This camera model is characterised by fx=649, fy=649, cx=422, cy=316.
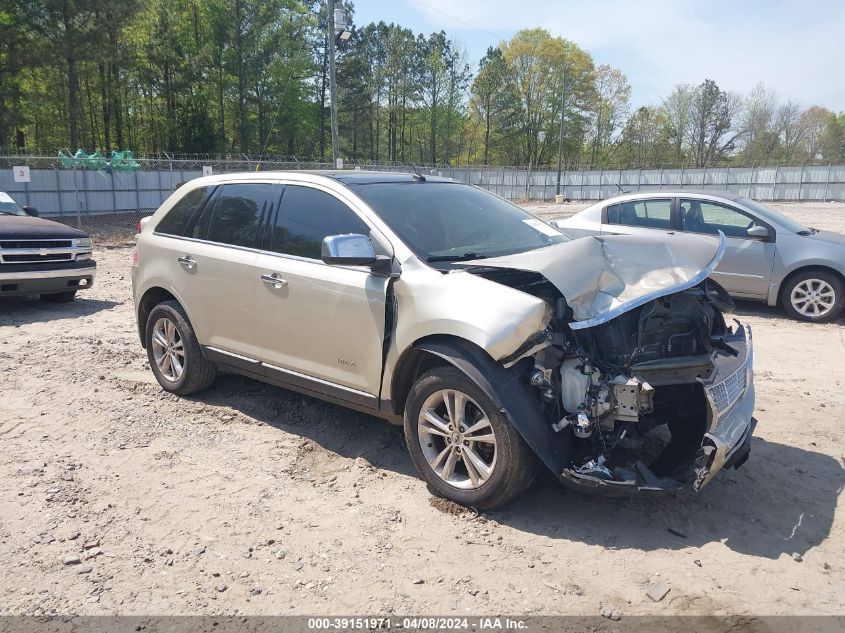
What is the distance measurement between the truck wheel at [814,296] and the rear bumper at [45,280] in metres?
9.89

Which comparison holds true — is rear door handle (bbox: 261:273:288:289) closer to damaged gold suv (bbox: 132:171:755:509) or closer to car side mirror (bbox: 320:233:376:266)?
damaged gold suv (bbox: 132:171:755:509)

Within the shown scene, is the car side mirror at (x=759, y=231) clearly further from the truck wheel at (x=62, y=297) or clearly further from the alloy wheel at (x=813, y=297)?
the truck wheel at (x=62, y=297)

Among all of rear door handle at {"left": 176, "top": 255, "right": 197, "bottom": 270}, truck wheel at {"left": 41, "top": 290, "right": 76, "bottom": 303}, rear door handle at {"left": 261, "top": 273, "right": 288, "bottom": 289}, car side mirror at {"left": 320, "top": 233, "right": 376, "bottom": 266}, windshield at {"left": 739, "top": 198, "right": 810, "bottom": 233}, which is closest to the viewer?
car side mirror at {"left": 320, "top": 233, "right": 376, "bottom": 266}

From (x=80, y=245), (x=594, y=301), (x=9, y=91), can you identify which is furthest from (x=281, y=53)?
(x=594, y=301)

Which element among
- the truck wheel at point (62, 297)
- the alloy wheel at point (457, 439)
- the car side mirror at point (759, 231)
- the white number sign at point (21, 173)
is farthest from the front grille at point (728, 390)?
the white number sign at point (21, 173)

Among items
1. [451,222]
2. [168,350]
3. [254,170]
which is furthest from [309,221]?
[254,170]

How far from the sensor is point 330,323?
4.19 meters

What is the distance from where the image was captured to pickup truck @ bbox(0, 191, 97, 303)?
8.70 meters

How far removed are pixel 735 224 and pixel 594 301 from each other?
642 centimetres

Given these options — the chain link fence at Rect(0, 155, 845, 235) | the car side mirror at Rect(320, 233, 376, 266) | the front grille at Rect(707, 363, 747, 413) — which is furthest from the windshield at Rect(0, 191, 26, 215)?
the front grille at Rect(707, 363, 747, 413)

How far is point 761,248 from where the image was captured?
8.66 meters

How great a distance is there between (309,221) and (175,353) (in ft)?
6.43

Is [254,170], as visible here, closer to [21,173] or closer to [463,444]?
[21,173]

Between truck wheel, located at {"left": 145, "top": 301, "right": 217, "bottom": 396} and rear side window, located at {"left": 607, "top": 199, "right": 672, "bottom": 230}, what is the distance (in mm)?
6349
